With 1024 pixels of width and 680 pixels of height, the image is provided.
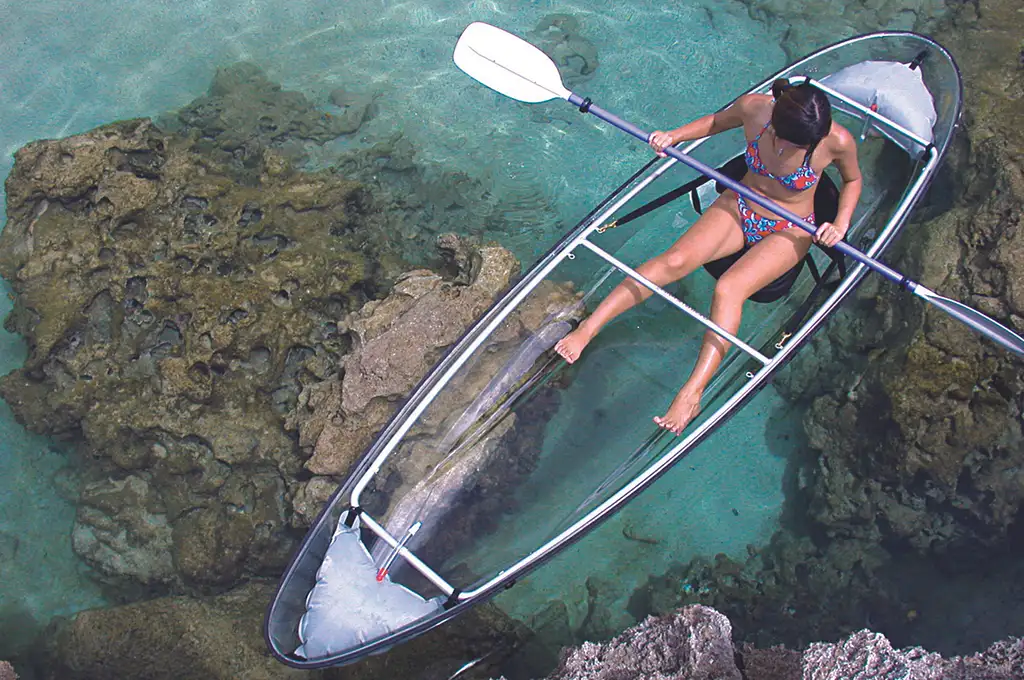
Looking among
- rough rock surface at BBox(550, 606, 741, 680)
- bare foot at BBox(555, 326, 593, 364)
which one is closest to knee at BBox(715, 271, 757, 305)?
bare foot at BBox(555, 326, 593, 364)

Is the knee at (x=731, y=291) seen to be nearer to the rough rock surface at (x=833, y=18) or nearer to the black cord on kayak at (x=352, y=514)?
the black cord on kayak at (x=352, y=514)

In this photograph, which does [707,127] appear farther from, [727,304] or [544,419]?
[544,419]

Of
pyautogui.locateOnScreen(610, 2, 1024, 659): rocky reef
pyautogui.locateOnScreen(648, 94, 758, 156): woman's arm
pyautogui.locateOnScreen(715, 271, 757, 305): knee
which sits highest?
pyautogui.locateOnScreen(648, 94, 758, 156): woman's arm

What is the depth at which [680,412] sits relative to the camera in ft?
14.2

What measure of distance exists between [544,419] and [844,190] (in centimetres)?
207

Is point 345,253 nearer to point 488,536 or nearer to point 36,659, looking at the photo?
point 488,536

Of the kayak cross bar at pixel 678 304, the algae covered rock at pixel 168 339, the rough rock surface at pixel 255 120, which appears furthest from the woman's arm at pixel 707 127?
the rough rock surface at pixel 255 120

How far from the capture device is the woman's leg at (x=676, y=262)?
4.43 metres

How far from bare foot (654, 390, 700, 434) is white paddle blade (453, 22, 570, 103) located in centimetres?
211

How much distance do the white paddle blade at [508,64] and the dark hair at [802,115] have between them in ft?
5.51

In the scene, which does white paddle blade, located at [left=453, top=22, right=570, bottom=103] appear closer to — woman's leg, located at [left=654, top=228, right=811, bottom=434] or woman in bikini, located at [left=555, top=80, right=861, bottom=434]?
woman in bikini, located at [left=555, top=80, right=861, bottom=434]

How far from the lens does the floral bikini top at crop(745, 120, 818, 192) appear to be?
4.23 meters

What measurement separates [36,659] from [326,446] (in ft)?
7.68

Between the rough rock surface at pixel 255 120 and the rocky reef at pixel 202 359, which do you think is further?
the rough rock surface at pixel 255 120
